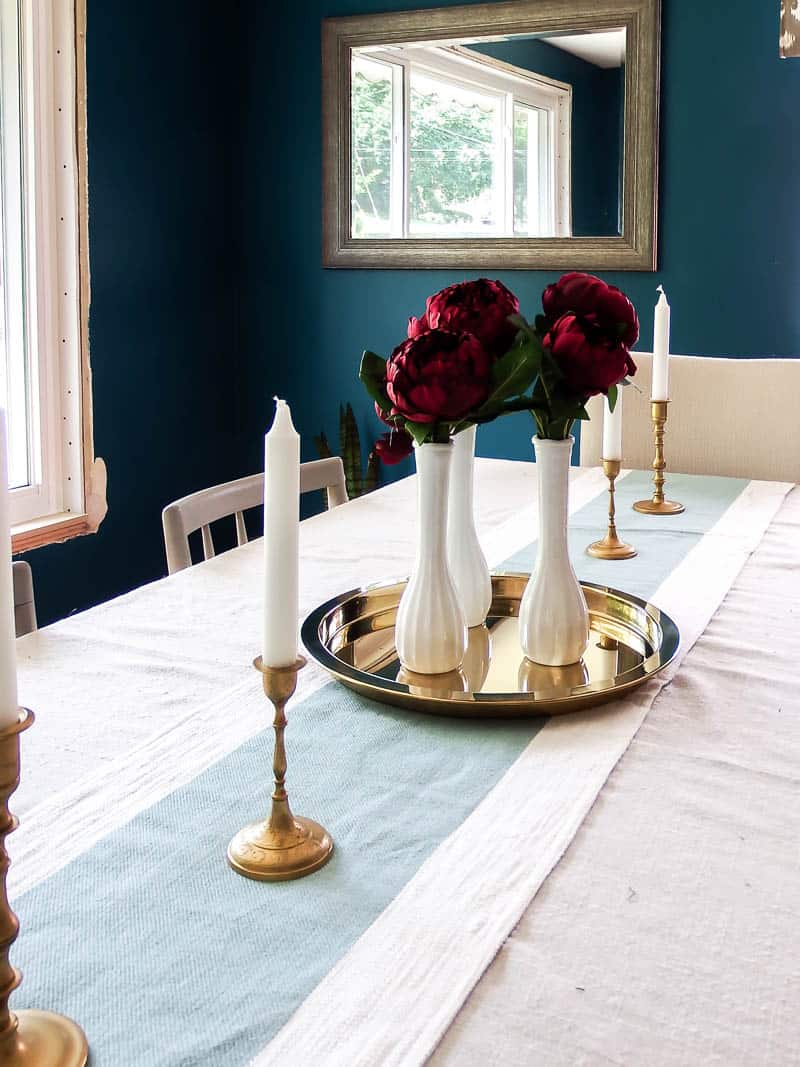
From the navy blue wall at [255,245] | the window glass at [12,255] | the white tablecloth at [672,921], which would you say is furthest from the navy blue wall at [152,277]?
the white tablecloth at [672,921]

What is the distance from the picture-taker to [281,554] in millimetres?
708

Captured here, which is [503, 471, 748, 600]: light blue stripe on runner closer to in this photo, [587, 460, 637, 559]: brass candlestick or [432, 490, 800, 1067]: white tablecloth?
[587, 460, 637, 559]: brass candlestick

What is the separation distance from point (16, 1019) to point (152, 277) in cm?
301

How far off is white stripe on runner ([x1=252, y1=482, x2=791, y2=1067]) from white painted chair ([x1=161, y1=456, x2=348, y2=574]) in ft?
2.40

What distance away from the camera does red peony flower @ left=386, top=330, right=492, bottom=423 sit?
0.92 metres

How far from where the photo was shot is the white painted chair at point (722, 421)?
2305 millimetres

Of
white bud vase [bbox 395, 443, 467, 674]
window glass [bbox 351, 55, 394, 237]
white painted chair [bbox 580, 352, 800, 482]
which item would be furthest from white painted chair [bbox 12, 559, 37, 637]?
window glass [bbox 351, 55, 394, 237]

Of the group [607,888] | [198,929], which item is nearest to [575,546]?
[607,888]

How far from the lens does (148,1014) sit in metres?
0.58

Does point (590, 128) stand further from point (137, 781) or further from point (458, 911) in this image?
point (458, 911)

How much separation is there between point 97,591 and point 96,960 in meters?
2.63

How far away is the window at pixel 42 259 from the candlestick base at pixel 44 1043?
2354 millimetres

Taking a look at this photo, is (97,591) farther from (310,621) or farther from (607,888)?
(607,888)

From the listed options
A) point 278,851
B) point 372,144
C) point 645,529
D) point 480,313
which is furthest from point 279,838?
point 372,144
